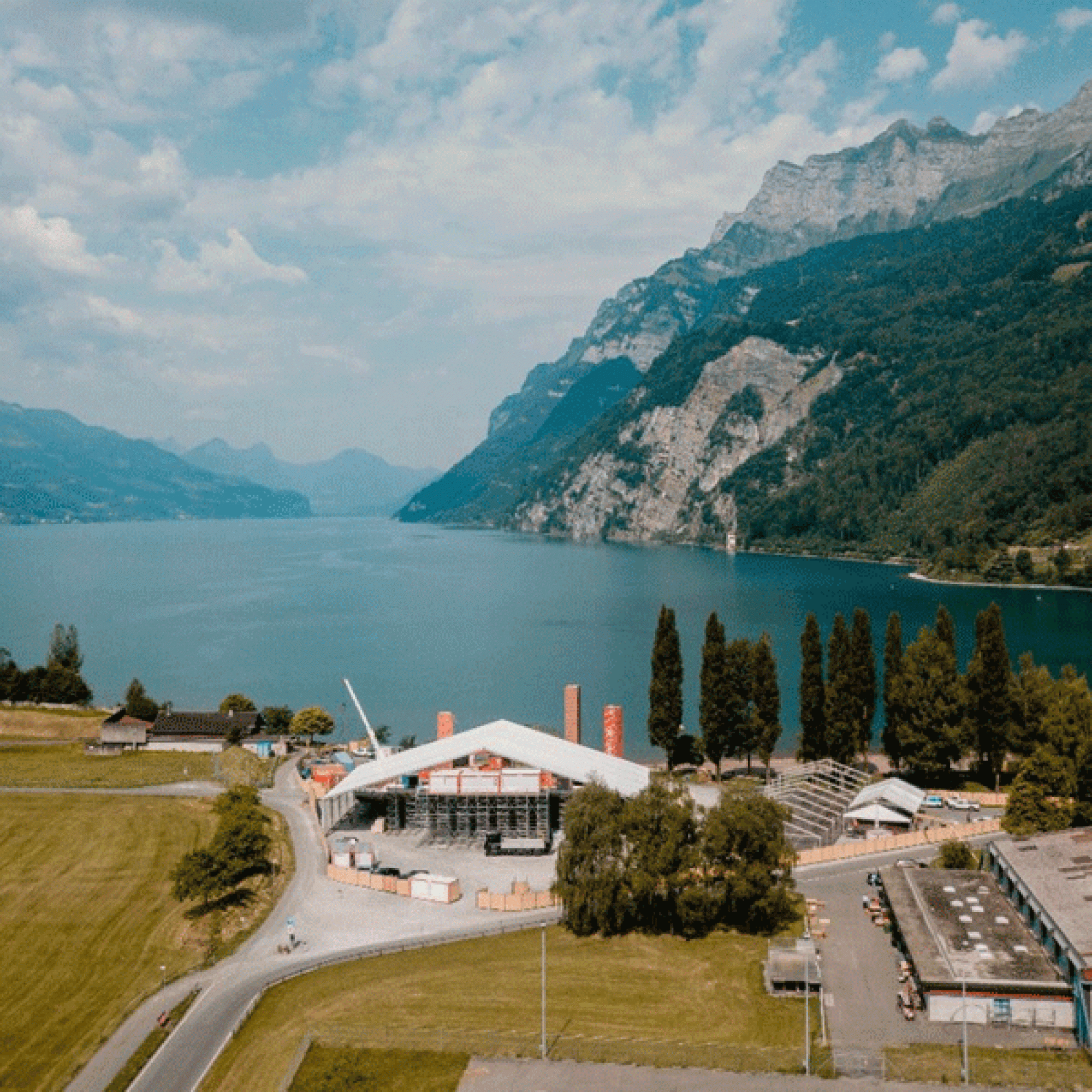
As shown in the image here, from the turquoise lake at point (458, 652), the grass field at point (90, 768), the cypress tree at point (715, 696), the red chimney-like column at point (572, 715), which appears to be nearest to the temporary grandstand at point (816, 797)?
the cypress tree at point (715, 696)

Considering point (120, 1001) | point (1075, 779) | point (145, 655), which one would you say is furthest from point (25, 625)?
point (1075, 779)

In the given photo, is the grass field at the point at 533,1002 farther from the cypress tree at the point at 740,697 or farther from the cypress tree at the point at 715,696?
the cypress tree at the point at 740,697

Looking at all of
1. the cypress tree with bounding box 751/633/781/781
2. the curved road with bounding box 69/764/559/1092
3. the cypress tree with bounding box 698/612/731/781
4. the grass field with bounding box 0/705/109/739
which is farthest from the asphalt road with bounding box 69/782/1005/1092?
the grass field with bounding box 0/705/109/739

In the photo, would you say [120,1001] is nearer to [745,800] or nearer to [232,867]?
[232,867]

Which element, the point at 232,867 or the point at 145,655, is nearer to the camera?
the point at 232,867

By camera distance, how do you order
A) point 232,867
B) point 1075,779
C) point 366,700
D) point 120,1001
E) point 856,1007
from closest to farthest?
point 856,1007, point 120,1001, point 232,867, point 1075,779, point 366,700

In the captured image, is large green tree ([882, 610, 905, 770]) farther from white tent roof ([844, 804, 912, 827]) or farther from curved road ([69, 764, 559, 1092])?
curved road ([69, 764, 559, 1092])

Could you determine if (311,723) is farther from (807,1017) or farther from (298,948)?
(807,1017)

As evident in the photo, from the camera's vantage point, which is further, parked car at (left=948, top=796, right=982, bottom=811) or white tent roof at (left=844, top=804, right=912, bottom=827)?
parked car at (left=948, top=796, right=982, bottom=811)
